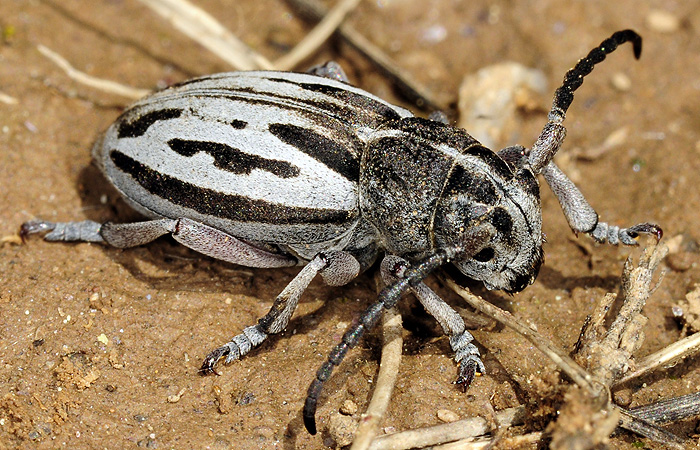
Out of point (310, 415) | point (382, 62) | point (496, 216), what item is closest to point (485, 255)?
point (496, 216)

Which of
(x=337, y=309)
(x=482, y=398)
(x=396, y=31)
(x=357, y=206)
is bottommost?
(x=337, y=309)

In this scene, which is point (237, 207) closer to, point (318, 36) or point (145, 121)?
point (145, 121)

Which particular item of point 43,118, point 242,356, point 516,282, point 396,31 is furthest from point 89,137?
point 516,282

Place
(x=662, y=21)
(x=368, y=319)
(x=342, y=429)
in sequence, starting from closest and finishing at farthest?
(x=368, y=319)
(x=342, y=429)
(x=662, y=21)

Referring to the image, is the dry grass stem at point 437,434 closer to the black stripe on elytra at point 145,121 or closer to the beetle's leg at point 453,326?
the beetle's leg at point 453,326

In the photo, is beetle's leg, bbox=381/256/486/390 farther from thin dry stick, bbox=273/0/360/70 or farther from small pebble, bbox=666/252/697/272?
thin dry stick, bbox=273/0/360/70

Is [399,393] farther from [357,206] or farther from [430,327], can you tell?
[357,206]
